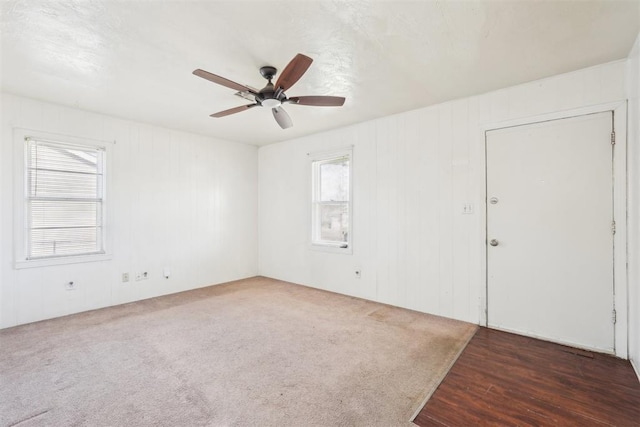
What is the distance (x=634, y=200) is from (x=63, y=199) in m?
5.81

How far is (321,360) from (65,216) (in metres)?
3.59

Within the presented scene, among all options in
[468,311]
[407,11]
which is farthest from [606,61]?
[468,311]

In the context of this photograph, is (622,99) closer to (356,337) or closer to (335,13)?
(335,13)

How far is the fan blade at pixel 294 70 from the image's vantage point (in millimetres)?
1930

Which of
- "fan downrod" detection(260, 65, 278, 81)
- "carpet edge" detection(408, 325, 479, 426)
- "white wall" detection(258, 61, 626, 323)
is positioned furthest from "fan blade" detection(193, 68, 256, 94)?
"carpet edge" detection(408, 325, 479, 426)

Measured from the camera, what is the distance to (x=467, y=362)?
2.49 metres

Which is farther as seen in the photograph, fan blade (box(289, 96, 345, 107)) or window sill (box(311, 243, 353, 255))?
window sill (box(311, 243, 353, 255))

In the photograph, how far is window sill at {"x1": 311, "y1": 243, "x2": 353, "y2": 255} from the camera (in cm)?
446

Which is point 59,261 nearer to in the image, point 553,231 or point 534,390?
point 534,390

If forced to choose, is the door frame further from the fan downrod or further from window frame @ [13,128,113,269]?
window frame @ [13,128,113,269]

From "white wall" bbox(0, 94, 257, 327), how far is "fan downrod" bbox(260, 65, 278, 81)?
2650mm

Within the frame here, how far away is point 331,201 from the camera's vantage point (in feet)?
15.7

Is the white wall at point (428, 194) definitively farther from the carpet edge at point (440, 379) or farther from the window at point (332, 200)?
the carpet edge at point (440, 379)

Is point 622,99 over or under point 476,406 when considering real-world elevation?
over
